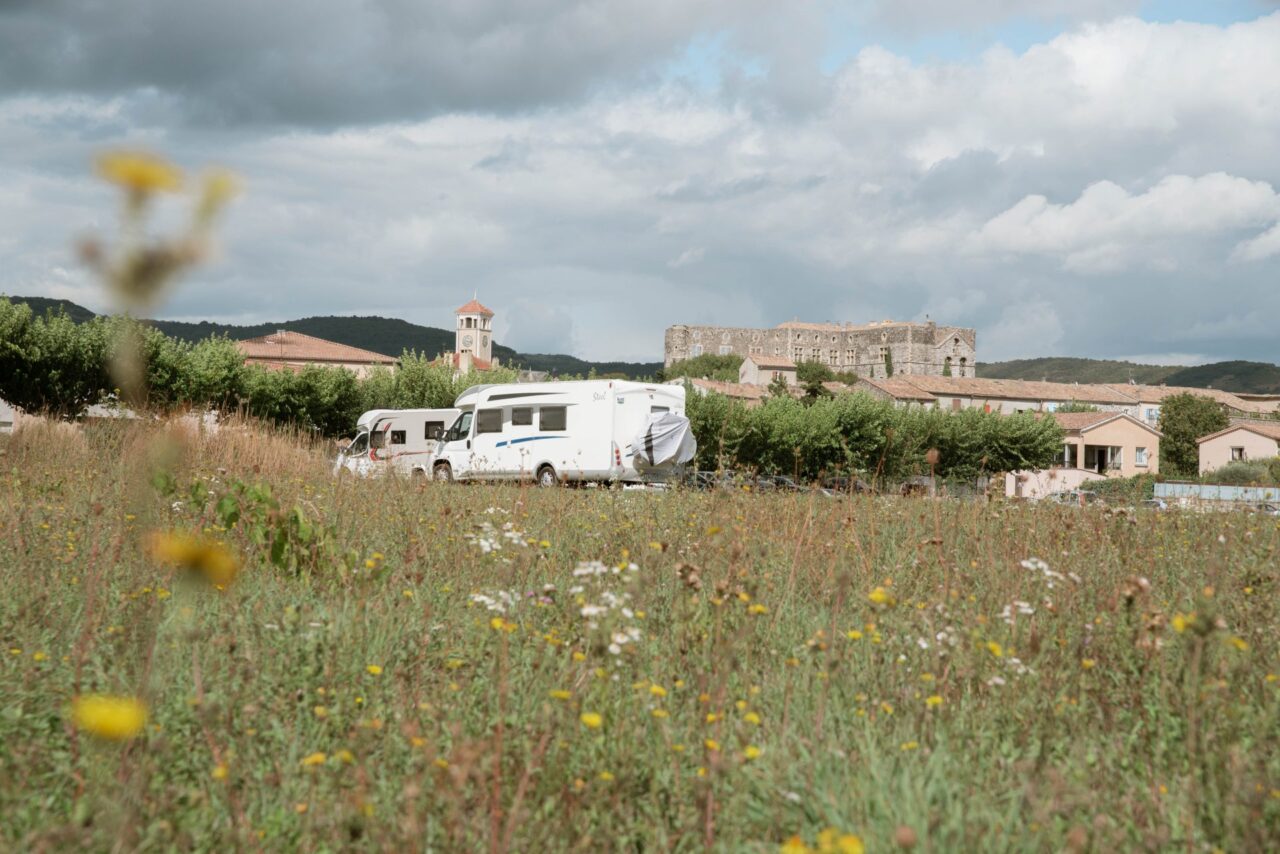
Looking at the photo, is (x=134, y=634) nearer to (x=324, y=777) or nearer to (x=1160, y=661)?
(x=324, y=777)

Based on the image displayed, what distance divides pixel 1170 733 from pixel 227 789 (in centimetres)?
325

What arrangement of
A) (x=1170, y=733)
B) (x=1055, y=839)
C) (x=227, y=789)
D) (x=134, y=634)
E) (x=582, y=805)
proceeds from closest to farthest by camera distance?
(x=1055, y=839) < (x=227, y=789) < (x=582, y=805) < (x=1170, y=733) < (x=134, y=634)

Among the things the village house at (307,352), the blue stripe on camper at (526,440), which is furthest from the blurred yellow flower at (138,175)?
the village house at (307,352)

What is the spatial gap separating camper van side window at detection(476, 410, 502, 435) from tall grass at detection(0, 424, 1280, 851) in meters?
19.7

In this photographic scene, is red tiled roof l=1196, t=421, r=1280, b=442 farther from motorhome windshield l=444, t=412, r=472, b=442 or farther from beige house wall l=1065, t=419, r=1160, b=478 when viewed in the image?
motorhome windshield l=444, t=412, r=472, b=442

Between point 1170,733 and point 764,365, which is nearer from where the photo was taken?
point 1170,733

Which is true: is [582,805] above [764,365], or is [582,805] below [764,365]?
below

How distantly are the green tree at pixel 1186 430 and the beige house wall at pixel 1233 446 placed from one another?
4.48 meters

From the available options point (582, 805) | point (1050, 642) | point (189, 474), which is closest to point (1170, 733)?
point (1050, 642)

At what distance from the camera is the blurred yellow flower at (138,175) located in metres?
1.27

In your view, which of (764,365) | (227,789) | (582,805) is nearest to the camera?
(227,789)

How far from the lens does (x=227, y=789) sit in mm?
2848

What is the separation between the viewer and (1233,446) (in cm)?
7256

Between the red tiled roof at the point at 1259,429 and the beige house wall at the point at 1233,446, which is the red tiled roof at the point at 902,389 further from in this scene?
the red tiled roof at the point at 1259,429
